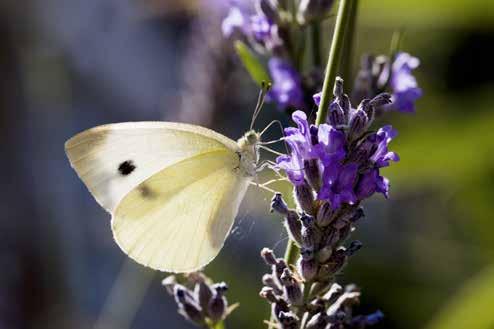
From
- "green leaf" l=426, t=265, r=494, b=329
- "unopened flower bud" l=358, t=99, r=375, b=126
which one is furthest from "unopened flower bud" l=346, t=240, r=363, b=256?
"green leaf" l=426, t=265, r=494, b=329

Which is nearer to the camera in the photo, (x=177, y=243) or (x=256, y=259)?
(x=177, y=243)

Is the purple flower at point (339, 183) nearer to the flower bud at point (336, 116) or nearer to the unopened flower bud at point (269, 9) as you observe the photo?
the flower bud at point (336, 116)

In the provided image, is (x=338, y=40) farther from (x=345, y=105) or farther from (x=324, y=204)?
(x=324, y=204)

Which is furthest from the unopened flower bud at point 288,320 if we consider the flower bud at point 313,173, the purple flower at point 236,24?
the purple flower at point 236,24

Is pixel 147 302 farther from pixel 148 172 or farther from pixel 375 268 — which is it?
pixel 148 172

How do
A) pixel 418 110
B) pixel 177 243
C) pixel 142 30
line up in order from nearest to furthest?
pixel 177 243 < pixel 418 110 < pixel 142 30

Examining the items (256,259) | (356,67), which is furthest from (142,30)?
(256,259)

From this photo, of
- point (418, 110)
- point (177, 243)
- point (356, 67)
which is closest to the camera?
point (177, 243)

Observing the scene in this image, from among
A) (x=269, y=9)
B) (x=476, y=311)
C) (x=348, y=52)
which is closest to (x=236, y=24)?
(x=269, y=9)
